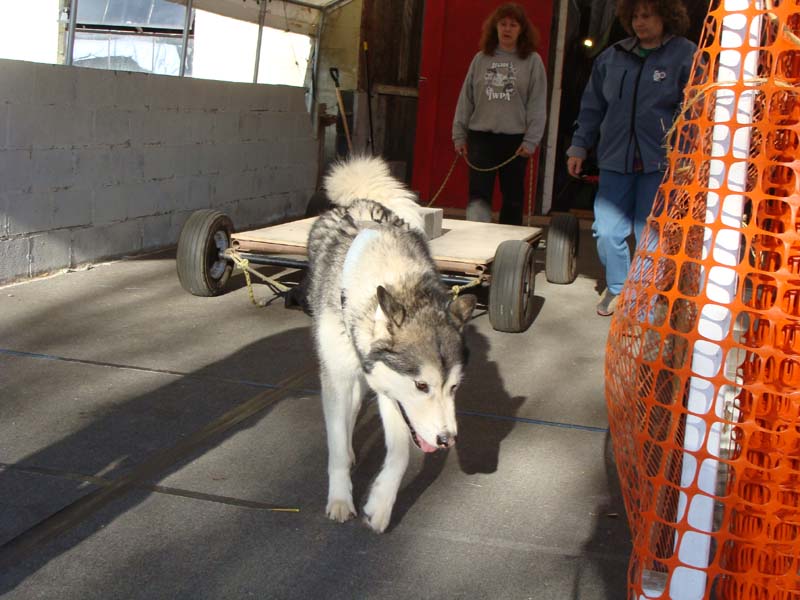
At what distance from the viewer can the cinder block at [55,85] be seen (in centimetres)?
717

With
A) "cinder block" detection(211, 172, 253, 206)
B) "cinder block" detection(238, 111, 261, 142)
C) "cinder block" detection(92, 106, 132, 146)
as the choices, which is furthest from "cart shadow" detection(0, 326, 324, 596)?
"cinder block" detection(238, 111, 261, 142)

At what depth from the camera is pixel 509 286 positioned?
6.19 metres

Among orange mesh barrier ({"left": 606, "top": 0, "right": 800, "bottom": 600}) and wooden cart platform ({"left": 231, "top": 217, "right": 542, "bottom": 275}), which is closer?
orange mesh barrier ({"left": 606, "top": 0, "right": 800, "bottom": 600})

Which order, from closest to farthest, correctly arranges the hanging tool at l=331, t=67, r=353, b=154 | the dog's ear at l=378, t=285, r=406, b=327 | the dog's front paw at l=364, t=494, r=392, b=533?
the dog's ear at l=378, t=285, r=406, b=327
the dog's front paw at l=364, t=494, r=392, b=533
the hanging tool at l=331, t=67, r=353, b=154

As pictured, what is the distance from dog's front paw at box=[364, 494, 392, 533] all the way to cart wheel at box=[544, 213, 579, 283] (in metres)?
5.01

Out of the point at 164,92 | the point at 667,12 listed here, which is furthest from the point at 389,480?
the point at 164,92

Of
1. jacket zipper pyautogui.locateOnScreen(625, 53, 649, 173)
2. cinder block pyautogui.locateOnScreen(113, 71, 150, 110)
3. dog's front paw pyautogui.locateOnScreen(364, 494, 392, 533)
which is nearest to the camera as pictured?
dog's front paw pyautogui.locateOnScreen(364, 494, 392, 533)

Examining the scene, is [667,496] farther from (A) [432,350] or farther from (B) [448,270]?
(B) [448,270]

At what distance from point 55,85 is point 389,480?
17.4 ft

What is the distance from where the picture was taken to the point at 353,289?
3.60 meters

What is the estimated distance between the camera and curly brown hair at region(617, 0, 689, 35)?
20.1ft

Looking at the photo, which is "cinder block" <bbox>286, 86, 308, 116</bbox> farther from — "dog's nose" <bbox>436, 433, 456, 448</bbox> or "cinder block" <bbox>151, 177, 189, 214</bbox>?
"dog's nose" <bbox>436, 433, 456, 448</bbox>

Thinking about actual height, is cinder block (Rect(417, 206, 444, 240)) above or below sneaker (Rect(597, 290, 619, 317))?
above

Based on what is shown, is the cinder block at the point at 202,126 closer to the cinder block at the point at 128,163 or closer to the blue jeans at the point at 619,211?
the cinder block at the point at 128,163
